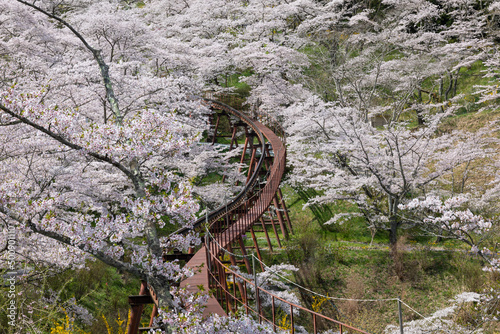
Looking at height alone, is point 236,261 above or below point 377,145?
below

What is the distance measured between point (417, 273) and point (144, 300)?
10399 millimetres

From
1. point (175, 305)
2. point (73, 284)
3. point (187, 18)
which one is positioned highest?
point (187, 18)

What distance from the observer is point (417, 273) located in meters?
13.0

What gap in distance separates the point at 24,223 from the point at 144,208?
148 centimetres

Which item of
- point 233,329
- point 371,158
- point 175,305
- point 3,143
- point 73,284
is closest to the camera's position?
point 233,329

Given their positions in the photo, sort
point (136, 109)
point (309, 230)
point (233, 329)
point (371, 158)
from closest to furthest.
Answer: point (233, 329), point (136, 109), point (371, 158), point (309, 230)

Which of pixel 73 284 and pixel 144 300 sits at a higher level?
pixel 144 300

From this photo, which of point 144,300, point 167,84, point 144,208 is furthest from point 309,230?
point 144,208

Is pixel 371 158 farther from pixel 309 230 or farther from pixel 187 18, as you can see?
pixel 187 18

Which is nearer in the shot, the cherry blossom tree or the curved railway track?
the curved railway track

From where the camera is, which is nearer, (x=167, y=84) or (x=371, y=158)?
(x=167, y=84)

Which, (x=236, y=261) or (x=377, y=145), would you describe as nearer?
(x=236, y=261)

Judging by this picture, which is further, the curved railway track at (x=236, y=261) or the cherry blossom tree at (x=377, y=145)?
the cherry blossom tree at (x=377, y=145)

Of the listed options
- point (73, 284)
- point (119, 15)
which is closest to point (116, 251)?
point (73, 284)
